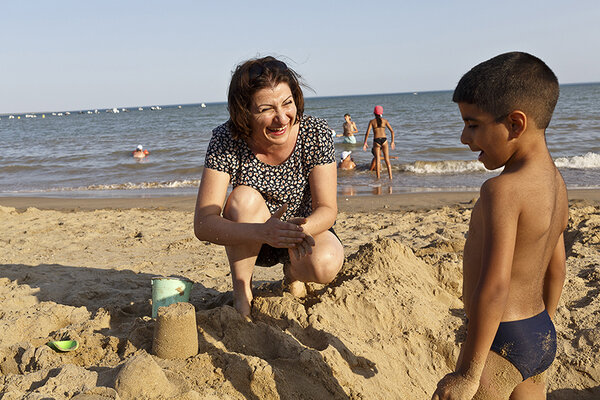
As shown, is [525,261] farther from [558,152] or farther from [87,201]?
[558,152]

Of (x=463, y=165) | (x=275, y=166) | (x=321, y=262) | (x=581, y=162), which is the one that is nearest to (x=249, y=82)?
(x=275, y=166)

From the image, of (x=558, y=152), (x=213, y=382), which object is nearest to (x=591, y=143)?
(x=558, y=152)

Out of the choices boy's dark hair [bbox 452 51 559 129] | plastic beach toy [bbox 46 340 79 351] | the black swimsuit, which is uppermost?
boy's dark hair [bbox 452 51 559 129]

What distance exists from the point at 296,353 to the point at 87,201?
7483 millimetres

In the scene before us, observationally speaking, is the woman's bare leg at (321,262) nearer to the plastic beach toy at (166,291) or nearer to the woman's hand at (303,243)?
the woman's hand at (303,243)

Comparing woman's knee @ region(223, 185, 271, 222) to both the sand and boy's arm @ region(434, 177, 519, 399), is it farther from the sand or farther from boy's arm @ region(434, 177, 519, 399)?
boy's arm @ region(434, 177, 519, 399)

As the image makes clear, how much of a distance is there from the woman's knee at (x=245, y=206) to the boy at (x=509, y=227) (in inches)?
48.1

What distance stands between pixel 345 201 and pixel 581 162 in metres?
6.54

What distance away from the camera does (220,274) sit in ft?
13.8

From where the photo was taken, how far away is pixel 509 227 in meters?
1.68

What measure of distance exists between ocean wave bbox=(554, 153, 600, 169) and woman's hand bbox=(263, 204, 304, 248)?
10.5m

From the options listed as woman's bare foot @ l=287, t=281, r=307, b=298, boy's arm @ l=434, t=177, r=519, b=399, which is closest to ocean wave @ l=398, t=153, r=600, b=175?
woman's bare foot @ l=287, t=281, r=307, b=298

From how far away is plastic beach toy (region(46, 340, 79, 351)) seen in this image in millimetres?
2562

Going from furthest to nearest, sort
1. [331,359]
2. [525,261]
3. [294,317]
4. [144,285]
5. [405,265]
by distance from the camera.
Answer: [144,285]
[405,265]
[294,317]
[331,359]
[525,261]
